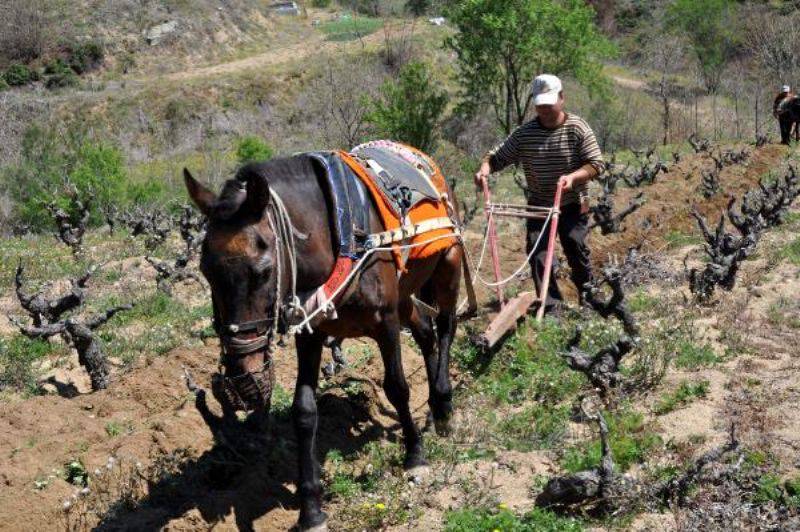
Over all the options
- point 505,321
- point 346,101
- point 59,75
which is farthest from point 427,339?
point 59,75

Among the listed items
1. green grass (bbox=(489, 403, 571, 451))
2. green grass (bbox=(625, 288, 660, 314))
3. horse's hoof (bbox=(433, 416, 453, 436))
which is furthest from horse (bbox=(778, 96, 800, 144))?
horse's hoof (bbox=(433, 416, 453, 436))

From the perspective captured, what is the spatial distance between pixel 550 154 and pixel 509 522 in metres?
3.78

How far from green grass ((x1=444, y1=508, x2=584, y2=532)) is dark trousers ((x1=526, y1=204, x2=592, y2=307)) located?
3.35 m

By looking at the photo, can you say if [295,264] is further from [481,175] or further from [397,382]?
[481,175]

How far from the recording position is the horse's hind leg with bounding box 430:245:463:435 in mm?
5582

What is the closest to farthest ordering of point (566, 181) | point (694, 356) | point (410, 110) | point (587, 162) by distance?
point (694, 356)
point (566, 181)
point (587, 162)
point (410, 110)

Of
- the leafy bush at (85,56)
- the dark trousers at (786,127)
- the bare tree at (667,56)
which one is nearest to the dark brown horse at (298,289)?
the dark trousers at (786,127)

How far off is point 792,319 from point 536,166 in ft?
8.30

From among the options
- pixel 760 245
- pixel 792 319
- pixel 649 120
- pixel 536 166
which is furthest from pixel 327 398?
pixel 649 120

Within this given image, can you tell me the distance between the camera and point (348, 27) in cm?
5494

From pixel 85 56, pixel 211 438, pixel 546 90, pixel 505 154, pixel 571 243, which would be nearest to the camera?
pixel 211 438

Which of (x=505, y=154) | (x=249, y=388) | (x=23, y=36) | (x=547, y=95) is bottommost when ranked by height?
(x=249, y=388)

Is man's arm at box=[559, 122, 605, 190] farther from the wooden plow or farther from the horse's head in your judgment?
the horse's head

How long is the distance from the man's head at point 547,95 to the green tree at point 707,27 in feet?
136
